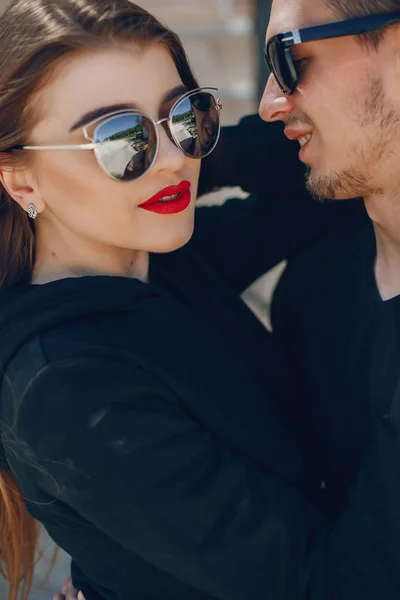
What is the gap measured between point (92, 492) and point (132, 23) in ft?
2.99

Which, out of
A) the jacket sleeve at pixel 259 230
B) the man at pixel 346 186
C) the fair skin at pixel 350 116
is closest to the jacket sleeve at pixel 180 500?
the man at pixel 346 186

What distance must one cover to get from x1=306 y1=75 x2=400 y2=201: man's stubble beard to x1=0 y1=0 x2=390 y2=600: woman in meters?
0.30

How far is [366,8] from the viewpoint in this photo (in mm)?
1538

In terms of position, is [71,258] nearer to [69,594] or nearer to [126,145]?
[126,145]

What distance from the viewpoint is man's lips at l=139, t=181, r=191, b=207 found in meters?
1.54

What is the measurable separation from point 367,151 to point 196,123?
15.6 inches

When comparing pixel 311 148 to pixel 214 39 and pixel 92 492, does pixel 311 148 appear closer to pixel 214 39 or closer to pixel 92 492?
pixel 92 492

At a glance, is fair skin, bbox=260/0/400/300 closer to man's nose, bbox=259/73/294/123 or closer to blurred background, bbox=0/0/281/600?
man's nose, bbox=259/73/294/123

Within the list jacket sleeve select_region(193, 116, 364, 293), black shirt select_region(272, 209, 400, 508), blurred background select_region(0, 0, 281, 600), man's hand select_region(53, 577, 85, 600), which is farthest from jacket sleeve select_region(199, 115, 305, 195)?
blurred background select_region(0, 0, 281, 600)

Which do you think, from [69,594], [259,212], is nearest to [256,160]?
[259,212]

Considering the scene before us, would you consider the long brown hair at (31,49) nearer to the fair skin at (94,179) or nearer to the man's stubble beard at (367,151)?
the fair skin at (94,179)

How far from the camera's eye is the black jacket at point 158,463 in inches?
52.3

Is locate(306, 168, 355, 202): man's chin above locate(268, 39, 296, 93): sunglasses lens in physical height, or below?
below

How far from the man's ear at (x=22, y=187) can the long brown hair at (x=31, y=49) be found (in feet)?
0.10
